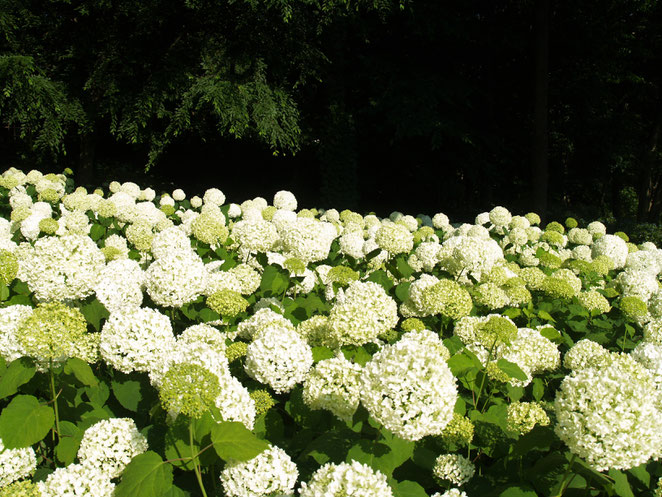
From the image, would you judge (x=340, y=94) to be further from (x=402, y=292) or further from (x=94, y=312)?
(x=94, y=312)

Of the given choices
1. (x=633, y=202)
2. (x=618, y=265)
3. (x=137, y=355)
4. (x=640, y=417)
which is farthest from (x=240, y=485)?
(x=633, y=202)

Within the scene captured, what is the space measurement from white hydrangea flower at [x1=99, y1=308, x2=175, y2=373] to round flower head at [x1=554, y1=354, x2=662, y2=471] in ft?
5.23

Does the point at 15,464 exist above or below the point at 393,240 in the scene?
below

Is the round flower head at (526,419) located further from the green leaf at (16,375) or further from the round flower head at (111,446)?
the green leaf at (16,375)

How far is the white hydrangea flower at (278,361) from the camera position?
6.88 feet

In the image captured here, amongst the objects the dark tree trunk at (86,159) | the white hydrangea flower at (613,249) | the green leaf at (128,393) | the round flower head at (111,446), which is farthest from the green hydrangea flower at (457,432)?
the dark tree trunk at (86,159)

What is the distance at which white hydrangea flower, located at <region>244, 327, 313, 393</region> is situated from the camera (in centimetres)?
210

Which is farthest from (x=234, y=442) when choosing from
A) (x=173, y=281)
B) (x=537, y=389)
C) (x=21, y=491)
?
(x=537, y=389)

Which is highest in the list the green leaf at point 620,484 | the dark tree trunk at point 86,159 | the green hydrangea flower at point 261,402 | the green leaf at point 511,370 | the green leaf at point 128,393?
the green leaf at point 511,370

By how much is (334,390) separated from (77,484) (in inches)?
35.8

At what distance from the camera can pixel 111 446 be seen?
185 centimetres

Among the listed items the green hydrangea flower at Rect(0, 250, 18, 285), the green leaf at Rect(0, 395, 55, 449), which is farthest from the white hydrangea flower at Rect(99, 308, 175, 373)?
the green hydrangea flower at Rect(0, 250, 18, 285)

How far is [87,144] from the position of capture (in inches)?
537

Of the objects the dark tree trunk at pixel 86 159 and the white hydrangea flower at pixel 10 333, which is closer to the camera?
the white hydrangea flower at pixel 10 333
